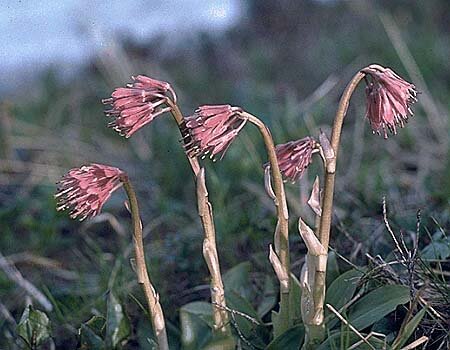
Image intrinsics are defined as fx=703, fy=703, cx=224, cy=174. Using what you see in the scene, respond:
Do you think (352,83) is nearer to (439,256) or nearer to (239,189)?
(439,256)

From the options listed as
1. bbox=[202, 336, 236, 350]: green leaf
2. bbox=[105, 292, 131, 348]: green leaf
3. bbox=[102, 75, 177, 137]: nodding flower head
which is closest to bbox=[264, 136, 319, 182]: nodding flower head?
bbox=[102, 75, 177, 137]: nodding flower head

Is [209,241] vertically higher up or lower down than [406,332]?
higher up

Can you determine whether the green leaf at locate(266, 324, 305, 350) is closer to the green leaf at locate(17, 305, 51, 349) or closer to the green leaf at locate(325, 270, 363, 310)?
the green leaf at locate(325, 270, 363, 310)

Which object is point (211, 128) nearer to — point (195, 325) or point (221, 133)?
point (221, 133)

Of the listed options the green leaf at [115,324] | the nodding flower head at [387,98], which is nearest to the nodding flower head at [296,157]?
the nodding flower head at [387,98]

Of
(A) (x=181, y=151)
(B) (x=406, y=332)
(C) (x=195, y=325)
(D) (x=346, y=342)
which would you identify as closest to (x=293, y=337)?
(D) (x=346, y=342)

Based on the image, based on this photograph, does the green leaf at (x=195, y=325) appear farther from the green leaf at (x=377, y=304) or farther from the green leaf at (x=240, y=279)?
the green leaf at (x=377, y=304)
